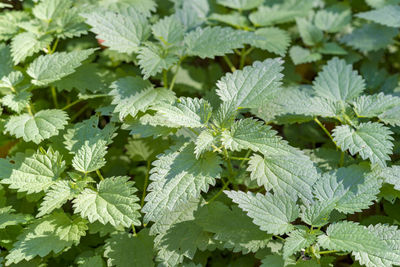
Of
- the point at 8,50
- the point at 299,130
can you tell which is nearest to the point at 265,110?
the point at 299,130

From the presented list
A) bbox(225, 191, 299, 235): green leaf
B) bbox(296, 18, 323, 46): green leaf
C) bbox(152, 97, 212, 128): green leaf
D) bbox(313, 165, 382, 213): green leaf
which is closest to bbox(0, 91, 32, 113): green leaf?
bbox(152, 97, 212, 128): green leaf

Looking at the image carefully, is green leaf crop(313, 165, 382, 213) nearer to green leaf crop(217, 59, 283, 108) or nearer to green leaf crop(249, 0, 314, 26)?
green leaf crop(217, 59, 283, 108)

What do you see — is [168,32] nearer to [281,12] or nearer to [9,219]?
[281,12]

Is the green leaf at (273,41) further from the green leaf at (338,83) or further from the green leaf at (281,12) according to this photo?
the green leaf at (338,83)

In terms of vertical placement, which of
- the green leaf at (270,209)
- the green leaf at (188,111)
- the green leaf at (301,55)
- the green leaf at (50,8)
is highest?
the green leaf at (50,8)

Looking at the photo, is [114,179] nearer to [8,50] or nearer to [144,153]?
[144,153]

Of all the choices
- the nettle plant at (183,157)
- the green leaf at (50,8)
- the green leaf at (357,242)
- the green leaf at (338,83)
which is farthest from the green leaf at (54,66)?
the green leaf at (357,242)
